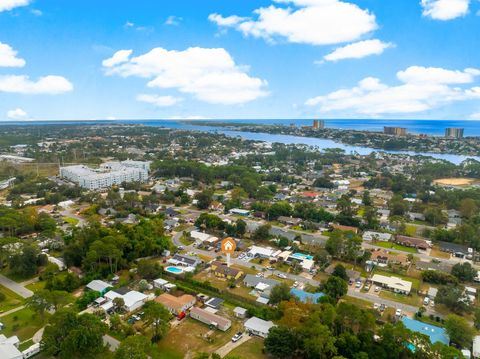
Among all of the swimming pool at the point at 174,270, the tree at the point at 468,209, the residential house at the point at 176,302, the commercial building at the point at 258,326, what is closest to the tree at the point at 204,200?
the swimming pool at the point at 174,270

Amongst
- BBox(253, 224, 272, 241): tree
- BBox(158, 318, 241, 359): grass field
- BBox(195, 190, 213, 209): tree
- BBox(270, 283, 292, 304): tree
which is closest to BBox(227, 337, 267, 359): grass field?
BBox(158, 318, 241, 359): grass field

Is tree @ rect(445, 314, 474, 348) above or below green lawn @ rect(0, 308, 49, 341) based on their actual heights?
above

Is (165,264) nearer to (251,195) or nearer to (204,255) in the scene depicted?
(204,255)

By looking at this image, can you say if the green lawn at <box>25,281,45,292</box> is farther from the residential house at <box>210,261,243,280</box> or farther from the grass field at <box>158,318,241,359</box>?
the residential house at <box>210,261,243,280</box>

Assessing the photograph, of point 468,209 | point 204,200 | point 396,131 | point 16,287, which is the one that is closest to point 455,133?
point 396,131

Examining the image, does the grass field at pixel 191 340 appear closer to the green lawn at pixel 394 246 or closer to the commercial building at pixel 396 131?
the green lawn at pixel 394 246

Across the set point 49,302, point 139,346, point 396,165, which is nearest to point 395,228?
point 139,346
